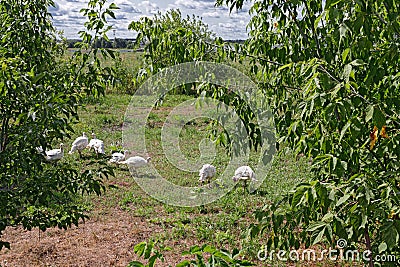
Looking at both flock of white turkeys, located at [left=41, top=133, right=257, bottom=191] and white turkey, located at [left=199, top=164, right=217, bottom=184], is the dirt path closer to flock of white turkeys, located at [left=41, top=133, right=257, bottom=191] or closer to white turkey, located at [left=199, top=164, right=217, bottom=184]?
flock of white turkeys, located at [left=41, top=133, right=257, bottom=191]

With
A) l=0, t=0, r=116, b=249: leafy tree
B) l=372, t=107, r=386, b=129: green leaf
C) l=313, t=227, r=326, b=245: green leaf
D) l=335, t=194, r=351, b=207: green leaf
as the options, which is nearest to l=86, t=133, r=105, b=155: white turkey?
l=0, t=0, r=116, b=249: leafy tree

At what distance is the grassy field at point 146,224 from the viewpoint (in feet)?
17.9

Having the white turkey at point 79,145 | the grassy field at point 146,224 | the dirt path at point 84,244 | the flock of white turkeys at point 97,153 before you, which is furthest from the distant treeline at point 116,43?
the white turkey at point 79,145

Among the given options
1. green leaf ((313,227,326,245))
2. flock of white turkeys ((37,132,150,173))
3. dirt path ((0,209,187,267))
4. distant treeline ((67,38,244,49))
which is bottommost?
dirt path ((0,209,187,267))

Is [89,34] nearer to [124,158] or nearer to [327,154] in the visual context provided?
[327,154]

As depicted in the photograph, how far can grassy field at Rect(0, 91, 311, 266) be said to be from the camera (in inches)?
215

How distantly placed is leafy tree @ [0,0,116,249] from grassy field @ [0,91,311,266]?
2.17 feet

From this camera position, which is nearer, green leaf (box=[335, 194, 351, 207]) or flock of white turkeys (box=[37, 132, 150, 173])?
green leaf (box=[335, 194, 351, 207])

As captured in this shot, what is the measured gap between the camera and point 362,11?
6.76 ft

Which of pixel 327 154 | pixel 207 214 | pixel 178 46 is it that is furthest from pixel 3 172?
pixel 207 214

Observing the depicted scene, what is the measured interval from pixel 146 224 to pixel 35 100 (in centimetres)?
393

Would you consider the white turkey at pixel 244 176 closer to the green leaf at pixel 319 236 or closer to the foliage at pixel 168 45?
the foliage at pixel 168 45

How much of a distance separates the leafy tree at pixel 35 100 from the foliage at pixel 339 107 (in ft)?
3.61

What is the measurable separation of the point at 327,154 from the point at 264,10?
1.39 metres
